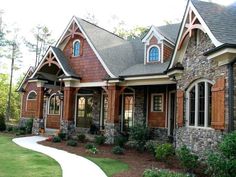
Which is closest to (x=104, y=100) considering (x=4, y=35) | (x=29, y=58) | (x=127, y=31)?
(x=127, y=31)

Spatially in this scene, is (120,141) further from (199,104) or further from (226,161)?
(226,161)

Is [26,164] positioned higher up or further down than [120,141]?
further down

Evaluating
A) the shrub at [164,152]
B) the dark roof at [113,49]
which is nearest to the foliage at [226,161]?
the shrub at [164,152]

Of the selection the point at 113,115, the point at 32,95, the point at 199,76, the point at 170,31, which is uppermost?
the point at 170,31

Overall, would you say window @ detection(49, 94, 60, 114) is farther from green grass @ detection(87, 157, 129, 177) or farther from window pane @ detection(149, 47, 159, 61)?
green grass @ detection(87, 157, 129, 177)

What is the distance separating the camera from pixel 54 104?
76.6 ft

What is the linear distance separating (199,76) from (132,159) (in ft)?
13.7

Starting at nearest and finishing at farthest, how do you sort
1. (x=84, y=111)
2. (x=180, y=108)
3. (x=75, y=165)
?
1. (x=75, y=165)
2. (x=180, y=108)
3. (x=84, y=111)

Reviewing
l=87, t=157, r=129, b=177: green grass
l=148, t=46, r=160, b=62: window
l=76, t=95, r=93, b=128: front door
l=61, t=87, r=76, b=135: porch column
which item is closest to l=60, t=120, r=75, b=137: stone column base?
l=61, t=87, r=76, b=135: porch column

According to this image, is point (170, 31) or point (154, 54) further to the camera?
A: point (170, 31)

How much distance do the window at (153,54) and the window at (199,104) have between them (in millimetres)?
5674

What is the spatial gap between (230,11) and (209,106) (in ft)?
12.2

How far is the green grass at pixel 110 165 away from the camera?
9335 mm

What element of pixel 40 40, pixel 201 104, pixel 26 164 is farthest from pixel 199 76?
pixel 40 40
